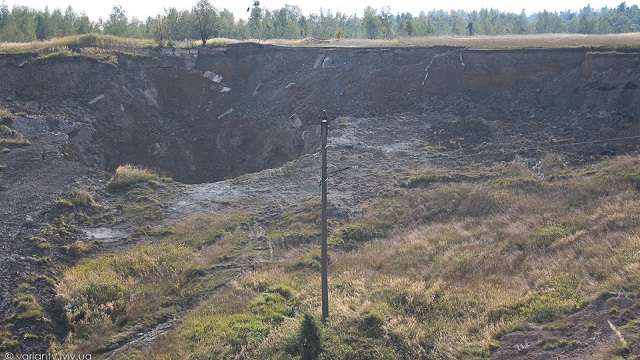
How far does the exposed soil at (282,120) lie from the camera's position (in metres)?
22.6

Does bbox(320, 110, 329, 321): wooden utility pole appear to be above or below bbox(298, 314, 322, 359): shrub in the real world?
above

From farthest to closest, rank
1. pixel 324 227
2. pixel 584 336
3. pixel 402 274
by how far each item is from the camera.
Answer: pixel 402 274, pixel 324 227, pixel 584 336

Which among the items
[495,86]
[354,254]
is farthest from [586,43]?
[354,254]

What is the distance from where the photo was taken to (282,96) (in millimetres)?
33156

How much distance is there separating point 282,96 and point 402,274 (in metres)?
19.0

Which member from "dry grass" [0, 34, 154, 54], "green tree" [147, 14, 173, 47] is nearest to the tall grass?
"dry grass" [0, 34, 154, 54]

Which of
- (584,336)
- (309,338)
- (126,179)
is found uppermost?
(126,179)

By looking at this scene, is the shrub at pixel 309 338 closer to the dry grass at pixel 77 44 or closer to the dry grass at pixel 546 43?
the dry grass at pixel 546 43

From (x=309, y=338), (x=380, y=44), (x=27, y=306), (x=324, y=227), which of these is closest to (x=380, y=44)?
(x=380, y=44)

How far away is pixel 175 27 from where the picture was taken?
141 ft

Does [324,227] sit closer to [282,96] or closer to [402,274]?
[402,274]

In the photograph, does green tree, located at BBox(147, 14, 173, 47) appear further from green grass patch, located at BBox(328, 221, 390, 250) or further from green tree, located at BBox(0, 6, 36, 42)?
green grass patch, located at BBox(328, 221, 390, 250)

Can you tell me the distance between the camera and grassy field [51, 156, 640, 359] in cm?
1264

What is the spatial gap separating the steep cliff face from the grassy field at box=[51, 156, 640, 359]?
592 cm
